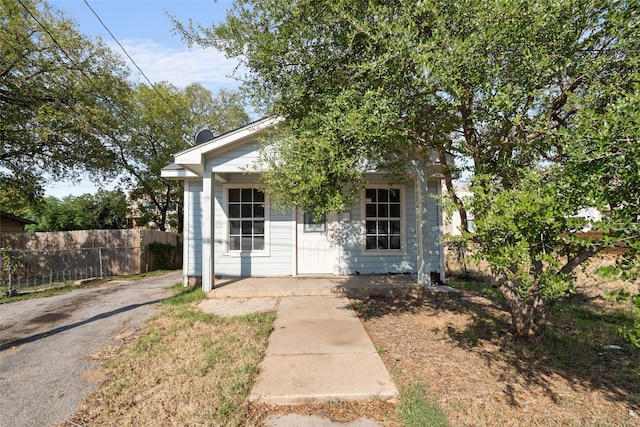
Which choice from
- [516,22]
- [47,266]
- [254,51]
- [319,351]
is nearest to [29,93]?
[47,266]

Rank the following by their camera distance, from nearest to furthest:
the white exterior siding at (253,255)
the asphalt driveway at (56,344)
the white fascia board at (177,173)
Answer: the asphalt driveway at (56,344) → the white fascia board at (177,173) → the white exterior siding at (253,255)

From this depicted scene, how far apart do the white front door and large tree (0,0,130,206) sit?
31.9ft

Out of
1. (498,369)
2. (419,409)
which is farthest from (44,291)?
(498,369)

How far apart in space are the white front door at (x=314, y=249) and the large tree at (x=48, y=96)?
31.9 ft

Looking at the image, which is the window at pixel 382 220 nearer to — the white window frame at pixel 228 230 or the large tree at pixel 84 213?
the white window frame at pixel 228 230

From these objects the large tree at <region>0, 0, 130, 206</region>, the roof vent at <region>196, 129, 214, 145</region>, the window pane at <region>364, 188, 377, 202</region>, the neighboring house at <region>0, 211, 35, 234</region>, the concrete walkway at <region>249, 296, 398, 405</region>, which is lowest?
A: the concrete walkway at <region>249, 296, 398, 405</region>

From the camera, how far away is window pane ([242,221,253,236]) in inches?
331

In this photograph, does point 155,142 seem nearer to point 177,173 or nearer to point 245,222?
point 177,173

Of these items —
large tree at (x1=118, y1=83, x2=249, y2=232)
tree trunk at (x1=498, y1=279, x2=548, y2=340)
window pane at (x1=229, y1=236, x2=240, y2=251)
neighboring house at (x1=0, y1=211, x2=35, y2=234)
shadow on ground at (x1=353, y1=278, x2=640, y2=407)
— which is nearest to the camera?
shadow on ground at (x1=353, y1=278, x2=640, y2=407)

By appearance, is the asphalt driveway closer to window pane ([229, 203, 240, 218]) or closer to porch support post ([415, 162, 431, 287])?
window pane ([229, 203, 240, 218])

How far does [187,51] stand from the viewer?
6090 mm

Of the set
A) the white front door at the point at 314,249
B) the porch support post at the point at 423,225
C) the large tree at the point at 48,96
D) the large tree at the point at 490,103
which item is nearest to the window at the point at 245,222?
the white front door at the point at 314,249

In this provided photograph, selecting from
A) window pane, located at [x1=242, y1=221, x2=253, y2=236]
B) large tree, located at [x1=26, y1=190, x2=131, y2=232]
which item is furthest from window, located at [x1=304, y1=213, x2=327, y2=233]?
large tree, located at [x1=26, y1=190, x2=131, y2=232]

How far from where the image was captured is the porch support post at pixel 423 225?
23.4 feet
